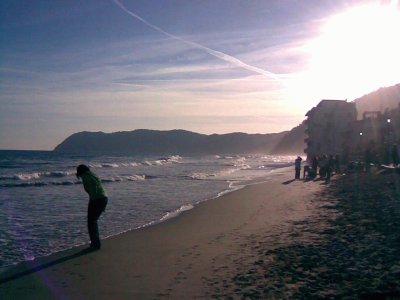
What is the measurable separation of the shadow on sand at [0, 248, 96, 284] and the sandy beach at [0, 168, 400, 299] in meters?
0.02

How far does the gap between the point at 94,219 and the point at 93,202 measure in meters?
0.35

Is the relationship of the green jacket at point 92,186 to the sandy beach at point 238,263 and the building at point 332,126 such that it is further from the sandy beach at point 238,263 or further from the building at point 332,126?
the building at point 332,126

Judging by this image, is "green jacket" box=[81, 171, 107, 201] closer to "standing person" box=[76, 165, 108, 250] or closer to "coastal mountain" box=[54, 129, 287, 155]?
"standing person" box=[76, 165, 108, 250]

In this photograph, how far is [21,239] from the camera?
1141 cm

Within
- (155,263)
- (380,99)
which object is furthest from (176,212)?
(380,99)

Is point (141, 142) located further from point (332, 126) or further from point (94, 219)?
point (94, 219)

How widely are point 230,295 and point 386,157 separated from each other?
31843 mm

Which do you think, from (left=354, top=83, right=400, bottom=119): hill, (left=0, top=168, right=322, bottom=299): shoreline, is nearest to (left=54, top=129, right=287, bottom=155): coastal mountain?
(left=354, top=83, right=400, bottom=119): hill

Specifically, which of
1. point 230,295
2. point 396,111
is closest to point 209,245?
point 230,295

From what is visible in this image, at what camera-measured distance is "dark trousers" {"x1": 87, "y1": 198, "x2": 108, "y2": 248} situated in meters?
9.92

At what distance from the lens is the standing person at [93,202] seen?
9.95 metres

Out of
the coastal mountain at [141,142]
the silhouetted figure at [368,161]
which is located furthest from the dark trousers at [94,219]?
the coastal mountain at [141,142]

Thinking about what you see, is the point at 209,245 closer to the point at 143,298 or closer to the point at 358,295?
the point at 143,298

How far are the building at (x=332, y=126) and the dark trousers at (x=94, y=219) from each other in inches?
1571
